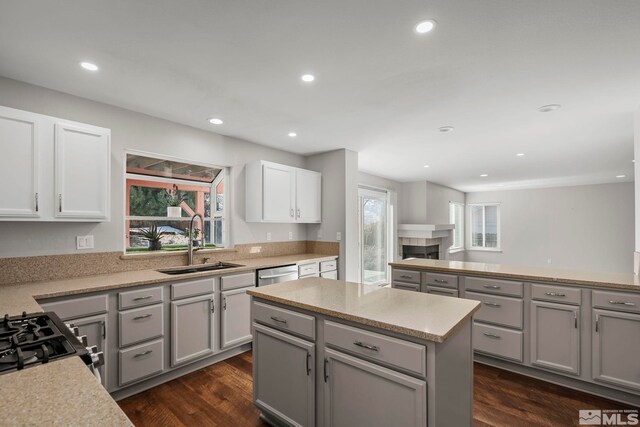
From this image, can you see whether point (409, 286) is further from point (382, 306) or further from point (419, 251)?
point (419, 251)

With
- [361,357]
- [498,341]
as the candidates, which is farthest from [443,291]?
[361,357]

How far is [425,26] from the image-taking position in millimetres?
1742

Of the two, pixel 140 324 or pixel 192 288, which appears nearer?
pixel 140 324

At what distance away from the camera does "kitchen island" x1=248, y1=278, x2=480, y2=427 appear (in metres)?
1.41

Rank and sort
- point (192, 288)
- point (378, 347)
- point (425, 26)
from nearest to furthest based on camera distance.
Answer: point (378, 347), point (425, 26), point (192, 288)

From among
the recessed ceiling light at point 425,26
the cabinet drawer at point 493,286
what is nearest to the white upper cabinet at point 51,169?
the recessed ceiling light at point 425,26

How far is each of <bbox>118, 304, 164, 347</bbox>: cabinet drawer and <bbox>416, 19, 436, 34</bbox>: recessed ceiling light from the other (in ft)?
9.14

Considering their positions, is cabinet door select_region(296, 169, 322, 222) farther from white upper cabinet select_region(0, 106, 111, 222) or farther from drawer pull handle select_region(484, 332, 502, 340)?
drawer pull handle select_region(484, 332, 502, 340)

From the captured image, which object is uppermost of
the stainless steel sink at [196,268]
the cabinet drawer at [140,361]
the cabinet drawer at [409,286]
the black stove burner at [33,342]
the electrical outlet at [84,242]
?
the electrical outlet at [84,242]

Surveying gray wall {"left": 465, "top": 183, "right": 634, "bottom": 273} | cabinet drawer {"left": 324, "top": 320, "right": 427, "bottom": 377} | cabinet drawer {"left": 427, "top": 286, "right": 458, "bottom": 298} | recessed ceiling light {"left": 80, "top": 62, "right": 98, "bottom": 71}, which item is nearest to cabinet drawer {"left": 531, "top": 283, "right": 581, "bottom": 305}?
cabinet drawer {"left": 427, "top": 286, "right": 458, "bottom": 298}

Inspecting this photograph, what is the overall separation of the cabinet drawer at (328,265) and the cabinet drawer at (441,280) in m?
1.44

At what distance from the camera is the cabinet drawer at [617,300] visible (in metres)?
2.34

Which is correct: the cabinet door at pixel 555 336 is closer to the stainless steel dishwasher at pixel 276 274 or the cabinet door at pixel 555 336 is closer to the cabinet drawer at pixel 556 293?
the cabinet drawer at pixel 556 293

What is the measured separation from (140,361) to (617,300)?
3766 millimetres
